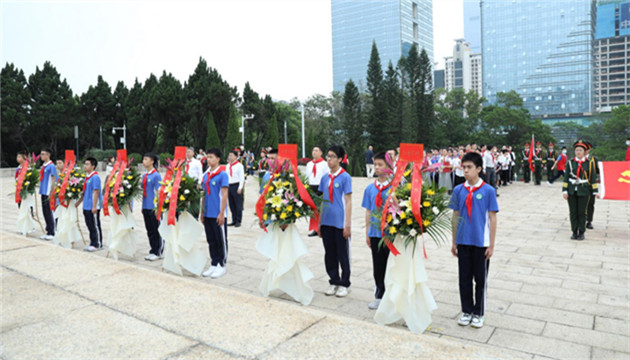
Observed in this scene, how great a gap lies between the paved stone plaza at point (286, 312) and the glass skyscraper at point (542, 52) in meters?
100

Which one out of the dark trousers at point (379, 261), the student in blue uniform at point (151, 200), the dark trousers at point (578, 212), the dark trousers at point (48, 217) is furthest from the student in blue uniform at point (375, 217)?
the dark trousers at point (48, 217)

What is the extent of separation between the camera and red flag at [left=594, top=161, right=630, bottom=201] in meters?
7.55

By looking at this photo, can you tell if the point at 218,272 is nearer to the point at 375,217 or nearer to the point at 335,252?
the point at 335,252

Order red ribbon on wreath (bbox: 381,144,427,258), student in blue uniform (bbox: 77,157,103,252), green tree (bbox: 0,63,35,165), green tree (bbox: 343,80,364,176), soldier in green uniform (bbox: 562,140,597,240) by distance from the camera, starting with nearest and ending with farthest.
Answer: red ribbon on wreath (bbox: 381,144,427,258) < student in blue uniform (bbox: 77,157,103,252) < soldier in green uniform (bbox: 562,140,597,240) < green tree (bbox: 0,63,35,165) < green tree (bbox: 343,80,364,176)

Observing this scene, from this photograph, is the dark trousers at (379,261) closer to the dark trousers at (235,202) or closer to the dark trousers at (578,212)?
the dark trousers at (578,212)

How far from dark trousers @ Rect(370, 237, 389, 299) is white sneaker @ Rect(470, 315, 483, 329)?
2.99 feet

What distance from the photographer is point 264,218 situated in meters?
4.77

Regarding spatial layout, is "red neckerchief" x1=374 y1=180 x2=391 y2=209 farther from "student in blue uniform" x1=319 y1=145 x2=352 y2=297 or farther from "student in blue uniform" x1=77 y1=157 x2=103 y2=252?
"student in blue uniform" x1=77 y1=157 x2=103 y2=252

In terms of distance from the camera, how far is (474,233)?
12.9ft

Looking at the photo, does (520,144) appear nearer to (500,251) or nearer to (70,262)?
(500,251)

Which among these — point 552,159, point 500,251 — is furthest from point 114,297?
point 552,159

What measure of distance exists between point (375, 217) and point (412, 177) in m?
0.56

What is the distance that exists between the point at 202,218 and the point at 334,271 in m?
1.94

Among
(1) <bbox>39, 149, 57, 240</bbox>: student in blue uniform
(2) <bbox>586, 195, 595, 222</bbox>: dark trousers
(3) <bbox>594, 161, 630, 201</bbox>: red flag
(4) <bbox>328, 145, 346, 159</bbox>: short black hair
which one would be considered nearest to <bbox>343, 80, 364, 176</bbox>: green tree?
(2) <bbox>586, 195, 595, 222</bbox>: dark trousers
